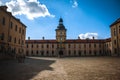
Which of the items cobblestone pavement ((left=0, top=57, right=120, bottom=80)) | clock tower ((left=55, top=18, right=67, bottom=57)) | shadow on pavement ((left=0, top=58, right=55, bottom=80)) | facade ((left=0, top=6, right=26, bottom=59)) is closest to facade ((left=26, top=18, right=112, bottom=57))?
clock tower ((left=55, top=18, right=67, bottom=57))

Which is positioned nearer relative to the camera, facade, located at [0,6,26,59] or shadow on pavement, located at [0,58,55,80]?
shadow on pavement, located at [0,58,55,80]

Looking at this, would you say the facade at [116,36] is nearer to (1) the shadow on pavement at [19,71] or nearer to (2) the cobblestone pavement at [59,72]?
(2) the cobblestone pavement at [59,72]

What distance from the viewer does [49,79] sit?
8031mm

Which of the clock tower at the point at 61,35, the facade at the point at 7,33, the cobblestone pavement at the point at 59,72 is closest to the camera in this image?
the cobblestone pavement at the point at 59,72

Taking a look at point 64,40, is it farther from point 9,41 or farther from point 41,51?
point 9,41

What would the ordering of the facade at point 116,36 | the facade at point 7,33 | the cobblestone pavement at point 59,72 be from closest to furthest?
the cobblestone pavement at point 59,72 → the facade at point 7,33 → the facade at point 116,36

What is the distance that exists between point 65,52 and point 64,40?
6228mm

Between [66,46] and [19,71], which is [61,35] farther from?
[19,71]

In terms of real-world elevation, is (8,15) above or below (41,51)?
above

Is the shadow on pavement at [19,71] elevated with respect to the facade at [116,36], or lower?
lower

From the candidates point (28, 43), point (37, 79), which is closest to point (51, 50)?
point (28, 43)

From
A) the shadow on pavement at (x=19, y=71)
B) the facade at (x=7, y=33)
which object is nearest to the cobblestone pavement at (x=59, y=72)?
the shadow on pavement at (x=19, y=71)

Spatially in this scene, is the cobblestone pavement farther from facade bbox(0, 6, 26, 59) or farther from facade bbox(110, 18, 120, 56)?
facade bbox(110, 18, 120, 56)

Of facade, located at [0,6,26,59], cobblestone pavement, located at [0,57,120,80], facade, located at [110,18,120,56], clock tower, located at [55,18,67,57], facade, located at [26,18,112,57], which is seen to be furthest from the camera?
clock tower, located at [55,18,67,57]
